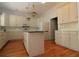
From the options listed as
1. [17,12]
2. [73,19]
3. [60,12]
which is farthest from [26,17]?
[60,12]

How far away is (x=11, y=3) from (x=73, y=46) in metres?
2.30

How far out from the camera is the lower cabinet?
3.48 m

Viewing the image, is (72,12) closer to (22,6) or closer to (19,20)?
(22,6)

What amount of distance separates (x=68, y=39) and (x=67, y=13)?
3.15 feet

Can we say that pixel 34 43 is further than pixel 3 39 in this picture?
No

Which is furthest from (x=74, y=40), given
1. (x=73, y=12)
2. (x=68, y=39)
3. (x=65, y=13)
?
(x=65, y=13)

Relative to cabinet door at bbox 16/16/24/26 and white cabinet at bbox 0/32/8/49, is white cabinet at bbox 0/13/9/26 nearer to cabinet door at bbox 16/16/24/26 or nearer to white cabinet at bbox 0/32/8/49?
cabinet door at bbox 16/16/24/26

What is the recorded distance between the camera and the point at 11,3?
305cm

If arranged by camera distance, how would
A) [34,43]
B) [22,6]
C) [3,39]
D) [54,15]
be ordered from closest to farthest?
[34,43]
[22,6]
[3,39]
[54,15]

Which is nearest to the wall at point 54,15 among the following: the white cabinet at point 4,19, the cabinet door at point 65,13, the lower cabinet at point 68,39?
the cabinet door at point 65,13

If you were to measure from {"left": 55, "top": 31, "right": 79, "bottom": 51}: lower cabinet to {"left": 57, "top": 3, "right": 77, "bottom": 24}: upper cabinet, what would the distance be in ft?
1.53

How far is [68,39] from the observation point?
385cm

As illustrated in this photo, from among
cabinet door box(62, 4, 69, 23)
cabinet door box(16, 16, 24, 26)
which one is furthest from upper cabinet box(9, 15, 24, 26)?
cabinet door box(62, 4, 69, 23)

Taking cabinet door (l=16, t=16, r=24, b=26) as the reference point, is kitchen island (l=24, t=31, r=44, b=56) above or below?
below
